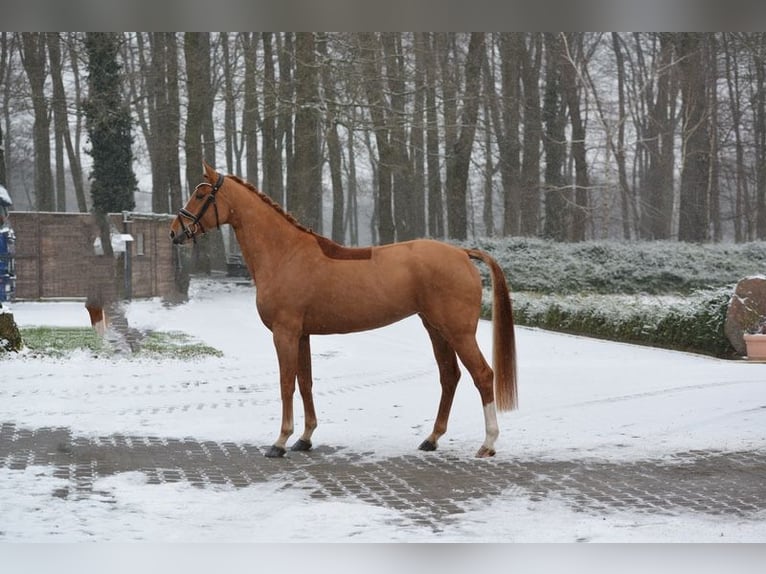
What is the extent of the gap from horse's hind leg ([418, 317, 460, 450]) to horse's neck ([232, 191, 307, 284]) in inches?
38.3

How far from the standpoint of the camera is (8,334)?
679 cm

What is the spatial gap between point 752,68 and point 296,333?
12.7ft

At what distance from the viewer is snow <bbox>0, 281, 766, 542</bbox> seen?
20.0ft

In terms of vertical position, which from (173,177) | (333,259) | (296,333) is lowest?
(296,333)

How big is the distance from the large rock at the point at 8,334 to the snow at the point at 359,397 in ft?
0.21

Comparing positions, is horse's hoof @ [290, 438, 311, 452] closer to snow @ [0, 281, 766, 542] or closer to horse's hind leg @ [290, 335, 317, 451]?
horse's hind leg @ [290, 335, 317, 451]

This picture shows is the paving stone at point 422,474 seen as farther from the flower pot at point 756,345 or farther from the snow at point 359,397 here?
the flower pot at point 756,345

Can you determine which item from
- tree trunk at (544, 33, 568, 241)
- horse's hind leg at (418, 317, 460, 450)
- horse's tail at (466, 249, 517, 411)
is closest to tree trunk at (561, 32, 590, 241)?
tree trunk at (544, 33, 568, 241)

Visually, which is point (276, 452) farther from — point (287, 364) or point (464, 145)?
point (464, 145)

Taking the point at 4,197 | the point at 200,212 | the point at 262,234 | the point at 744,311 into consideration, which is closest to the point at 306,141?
the point at 262,234

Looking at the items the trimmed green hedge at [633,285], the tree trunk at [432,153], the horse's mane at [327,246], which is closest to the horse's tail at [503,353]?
the horse's mane at [327,246]

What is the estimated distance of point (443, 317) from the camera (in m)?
5.76

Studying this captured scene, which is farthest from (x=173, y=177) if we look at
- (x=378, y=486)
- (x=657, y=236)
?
(x=657, y=236)

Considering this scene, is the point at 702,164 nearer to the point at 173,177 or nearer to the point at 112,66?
the point at 173,177
